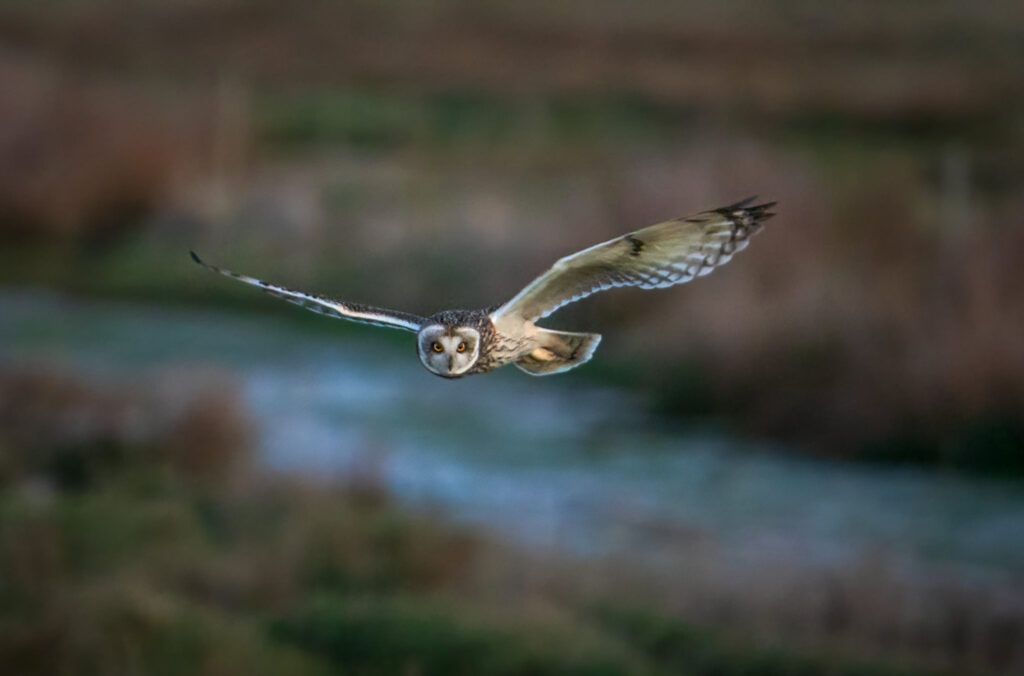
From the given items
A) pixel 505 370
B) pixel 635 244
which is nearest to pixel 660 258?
pixel 635 244

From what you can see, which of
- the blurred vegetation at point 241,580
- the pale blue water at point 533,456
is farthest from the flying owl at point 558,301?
the pale blue water at point 533,456

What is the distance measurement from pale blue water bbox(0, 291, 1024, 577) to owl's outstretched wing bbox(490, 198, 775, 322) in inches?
725

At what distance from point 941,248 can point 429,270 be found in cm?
720

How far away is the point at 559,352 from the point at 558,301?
18 centimetres

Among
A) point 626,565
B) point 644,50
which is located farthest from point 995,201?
point 626,565

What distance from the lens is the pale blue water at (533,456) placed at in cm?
2264

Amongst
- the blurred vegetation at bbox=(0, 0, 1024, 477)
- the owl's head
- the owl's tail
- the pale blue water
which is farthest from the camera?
the pale blue water

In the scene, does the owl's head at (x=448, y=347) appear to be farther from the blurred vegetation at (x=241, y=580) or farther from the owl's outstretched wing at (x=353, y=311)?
Result: the blurred vegetation at (x=241, y=580)

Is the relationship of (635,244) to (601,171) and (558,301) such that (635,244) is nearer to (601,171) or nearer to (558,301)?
(558,301)

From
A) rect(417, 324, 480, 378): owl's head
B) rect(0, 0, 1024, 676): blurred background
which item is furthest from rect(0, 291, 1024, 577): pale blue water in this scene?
rect(417, 324, 480, 378): owl's head

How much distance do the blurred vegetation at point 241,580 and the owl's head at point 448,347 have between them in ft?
53.1

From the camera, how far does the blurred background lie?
20.9 metres

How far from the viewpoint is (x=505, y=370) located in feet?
93.3

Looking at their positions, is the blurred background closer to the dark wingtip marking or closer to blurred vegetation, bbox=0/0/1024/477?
blurred vegetation, bbox=0/0/1024/477
